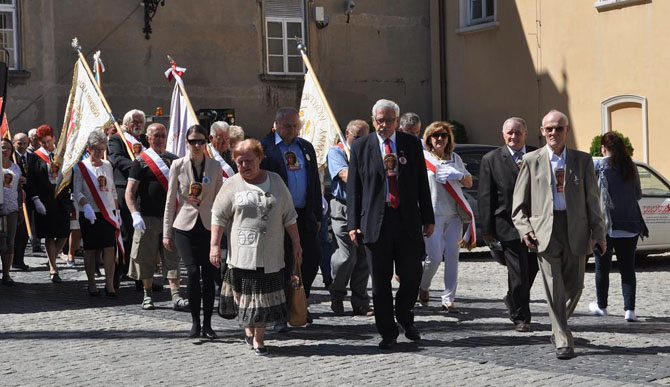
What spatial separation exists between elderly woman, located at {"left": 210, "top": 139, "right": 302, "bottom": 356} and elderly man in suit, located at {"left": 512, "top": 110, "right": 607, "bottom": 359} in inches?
71.5

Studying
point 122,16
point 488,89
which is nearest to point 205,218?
point 122,16

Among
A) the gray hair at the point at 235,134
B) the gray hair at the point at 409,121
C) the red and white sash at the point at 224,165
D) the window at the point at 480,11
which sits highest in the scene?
the window at the point at 480,11

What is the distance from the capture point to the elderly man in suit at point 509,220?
988cm

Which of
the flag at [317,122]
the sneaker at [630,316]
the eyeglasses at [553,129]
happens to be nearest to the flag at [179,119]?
the flag at [317,122]

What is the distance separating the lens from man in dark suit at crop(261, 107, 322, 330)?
10289 mm

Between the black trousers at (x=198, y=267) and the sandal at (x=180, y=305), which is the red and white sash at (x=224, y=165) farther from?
the black trousers at (x=198, y=267)

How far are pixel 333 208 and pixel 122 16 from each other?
14.2 m

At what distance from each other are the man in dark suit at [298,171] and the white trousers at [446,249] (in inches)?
55.9

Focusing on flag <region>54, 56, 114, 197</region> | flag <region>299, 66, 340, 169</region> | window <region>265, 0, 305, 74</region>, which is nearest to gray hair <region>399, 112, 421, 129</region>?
flag <region>299, 66, 340, 169</region>

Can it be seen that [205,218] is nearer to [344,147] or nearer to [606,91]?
[344,147]

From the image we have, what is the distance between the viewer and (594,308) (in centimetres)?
1129

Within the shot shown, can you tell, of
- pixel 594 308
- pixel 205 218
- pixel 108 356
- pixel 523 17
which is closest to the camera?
pixel 108 356

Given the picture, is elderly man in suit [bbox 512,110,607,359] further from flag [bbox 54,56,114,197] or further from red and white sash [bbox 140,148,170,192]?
flag [bbox 54,56,114,197]

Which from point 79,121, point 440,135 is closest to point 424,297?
point 440,135
